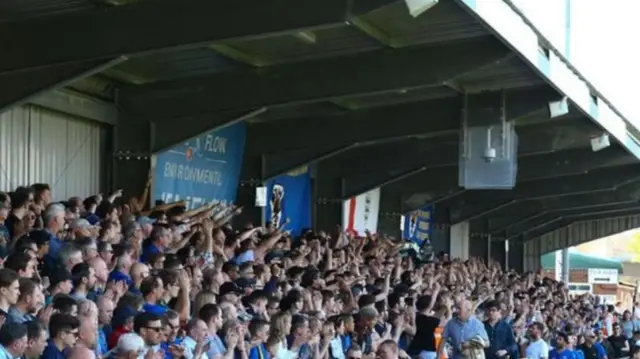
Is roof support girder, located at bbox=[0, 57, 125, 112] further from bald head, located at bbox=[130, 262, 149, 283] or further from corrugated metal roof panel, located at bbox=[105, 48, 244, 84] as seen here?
bald head, located at bbox=[130, 262, 149, 283]

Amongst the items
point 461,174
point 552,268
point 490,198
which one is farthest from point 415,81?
point 552,268

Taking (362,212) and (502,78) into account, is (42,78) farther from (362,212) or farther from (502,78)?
(362,212)

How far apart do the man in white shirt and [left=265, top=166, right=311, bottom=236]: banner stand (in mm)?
4269

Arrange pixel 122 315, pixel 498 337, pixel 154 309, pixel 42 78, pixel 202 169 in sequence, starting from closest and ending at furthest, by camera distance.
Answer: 1. pixel 122 315
2. pixel 154 309
3. pixel 42 78
4. pixel 498 337
5. pixel 202 169

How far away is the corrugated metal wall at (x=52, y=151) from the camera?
13.3m

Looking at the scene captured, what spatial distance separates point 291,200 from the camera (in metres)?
20.7

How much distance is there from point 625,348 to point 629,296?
19.8 m

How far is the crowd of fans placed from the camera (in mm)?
7238

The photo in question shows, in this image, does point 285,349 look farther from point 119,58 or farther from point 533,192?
point 533,192

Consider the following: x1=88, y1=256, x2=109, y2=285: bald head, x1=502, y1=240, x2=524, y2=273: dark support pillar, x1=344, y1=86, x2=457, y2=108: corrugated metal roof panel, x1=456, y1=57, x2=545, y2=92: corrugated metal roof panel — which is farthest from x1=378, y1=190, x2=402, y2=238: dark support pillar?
x1=88, y1=256, x2=109, y2=285: bald head

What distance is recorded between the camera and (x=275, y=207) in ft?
65.2

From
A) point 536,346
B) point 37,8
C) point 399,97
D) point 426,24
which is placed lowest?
point 536,346

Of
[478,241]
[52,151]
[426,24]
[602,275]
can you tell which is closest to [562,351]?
[426,24]

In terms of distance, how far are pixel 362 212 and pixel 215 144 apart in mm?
6374
